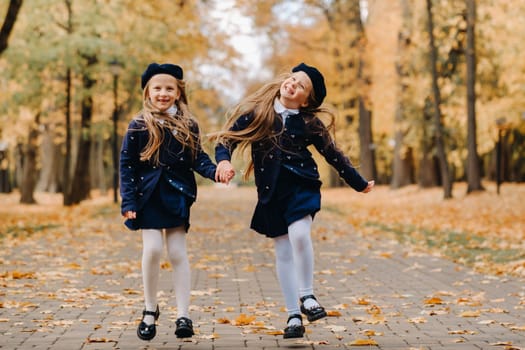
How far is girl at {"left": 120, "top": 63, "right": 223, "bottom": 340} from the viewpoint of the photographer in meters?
5.84

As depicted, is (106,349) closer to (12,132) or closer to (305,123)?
(305,123)

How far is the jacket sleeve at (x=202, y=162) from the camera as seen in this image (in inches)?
232

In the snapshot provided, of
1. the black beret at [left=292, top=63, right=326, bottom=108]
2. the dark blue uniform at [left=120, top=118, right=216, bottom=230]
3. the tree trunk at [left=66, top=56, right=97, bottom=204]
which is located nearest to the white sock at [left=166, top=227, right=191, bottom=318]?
the dark blue uniform at [left=120, top=118, right=216, bottom=230]

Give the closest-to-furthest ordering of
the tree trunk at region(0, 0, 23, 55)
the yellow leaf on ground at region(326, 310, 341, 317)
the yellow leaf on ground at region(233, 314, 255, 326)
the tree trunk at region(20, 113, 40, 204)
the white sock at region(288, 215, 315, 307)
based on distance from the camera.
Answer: the white sock at region(288, 215, 315, 307)
the yellow leaf on ground at region(233, 314, 255, 326)
the yellow leaf on ground at region(326, 310, 341, 317)
the tree trunk at region(0, 0, 23, 55)
the tree trunk at region(20, 113, 40, 204)

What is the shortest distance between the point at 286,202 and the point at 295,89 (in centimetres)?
81

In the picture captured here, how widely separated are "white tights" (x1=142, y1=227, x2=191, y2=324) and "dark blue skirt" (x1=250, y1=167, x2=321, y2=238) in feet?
2.01

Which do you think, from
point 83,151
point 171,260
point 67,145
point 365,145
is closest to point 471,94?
point 365,145

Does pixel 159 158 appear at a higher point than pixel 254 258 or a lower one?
higher

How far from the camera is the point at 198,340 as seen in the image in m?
5.96

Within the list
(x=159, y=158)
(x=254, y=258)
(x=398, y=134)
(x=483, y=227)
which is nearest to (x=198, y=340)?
(x=159, y=158)

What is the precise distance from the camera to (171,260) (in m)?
5.97

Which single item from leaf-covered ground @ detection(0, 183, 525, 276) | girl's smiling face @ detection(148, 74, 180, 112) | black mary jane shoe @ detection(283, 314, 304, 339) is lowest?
leaf-covered ground @ detection(0, 183, 525, 276)

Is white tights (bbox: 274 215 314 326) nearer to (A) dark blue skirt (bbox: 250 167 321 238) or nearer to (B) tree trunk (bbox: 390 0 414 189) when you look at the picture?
(A) dark blue skirt (bbox: 250 167 321 238)

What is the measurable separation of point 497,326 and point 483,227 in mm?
11415
